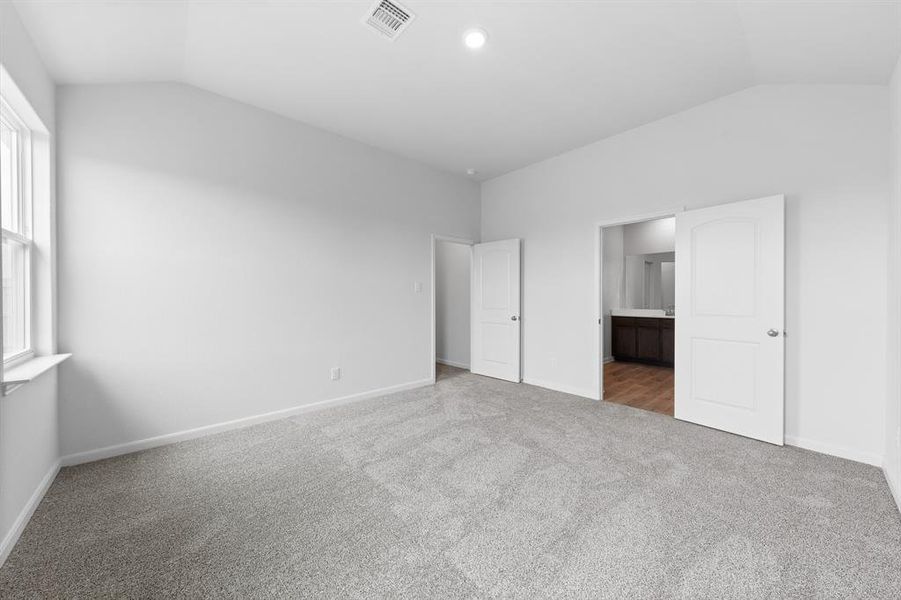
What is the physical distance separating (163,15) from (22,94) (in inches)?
32.7

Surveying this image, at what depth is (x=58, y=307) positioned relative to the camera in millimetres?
2410

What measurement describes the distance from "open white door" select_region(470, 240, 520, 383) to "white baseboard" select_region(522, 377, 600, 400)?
0.59 feet

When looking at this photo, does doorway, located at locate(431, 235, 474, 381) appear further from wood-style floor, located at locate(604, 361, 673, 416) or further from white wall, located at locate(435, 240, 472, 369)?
wood-style floor, located at locate(604, 361, 673, 416)

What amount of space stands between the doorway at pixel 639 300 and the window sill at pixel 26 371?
533cm

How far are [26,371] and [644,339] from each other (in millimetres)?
6535

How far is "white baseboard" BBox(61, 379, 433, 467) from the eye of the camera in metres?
2.50

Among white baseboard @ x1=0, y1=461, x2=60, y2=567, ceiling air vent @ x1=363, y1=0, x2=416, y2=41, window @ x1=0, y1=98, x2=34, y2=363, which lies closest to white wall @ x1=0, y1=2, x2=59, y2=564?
white baseboard @ x1=0, y1=461, x2=60, y2=567

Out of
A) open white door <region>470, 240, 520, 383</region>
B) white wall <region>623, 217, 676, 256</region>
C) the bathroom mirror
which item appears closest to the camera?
open white door <region>470, 240, 520, 383</region>

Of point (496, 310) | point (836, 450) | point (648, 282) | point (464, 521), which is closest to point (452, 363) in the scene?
point (496, 310)

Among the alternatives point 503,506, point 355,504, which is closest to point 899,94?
point 503,506

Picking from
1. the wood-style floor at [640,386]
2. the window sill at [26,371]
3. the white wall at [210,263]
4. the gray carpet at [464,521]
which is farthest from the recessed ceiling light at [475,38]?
the wood-style floor at [640,386]

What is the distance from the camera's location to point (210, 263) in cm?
295

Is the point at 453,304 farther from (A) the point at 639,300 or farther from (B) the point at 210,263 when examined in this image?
(B) the point at 210,263

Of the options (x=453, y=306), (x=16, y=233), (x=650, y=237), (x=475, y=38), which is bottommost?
(x=453, y=306)
